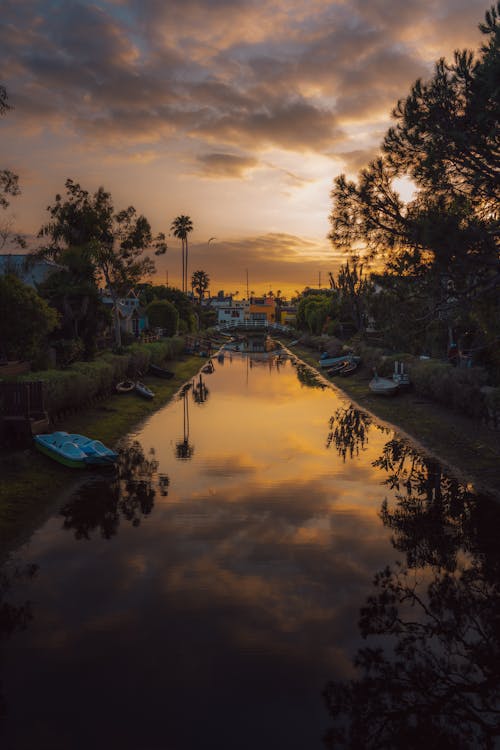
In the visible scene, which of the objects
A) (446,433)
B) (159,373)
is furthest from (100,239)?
(446,433)

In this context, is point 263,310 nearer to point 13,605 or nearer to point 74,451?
point 74,451

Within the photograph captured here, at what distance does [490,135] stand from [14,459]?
1728 cm

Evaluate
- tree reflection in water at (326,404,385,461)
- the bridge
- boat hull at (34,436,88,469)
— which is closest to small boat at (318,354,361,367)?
tree reflection in water at (326,404,385,461)

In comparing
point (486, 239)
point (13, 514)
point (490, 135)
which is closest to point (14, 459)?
point (13, 514)

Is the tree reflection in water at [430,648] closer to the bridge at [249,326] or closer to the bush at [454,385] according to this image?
the bush at [454,385]

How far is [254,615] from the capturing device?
9656mm

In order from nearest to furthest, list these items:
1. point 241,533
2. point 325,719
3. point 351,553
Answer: point 325,719 < point 351,553 < point 241,533

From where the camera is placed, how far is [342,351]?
5975 centimetres

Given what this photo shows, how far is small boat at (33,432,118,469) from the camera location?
60.8 feet

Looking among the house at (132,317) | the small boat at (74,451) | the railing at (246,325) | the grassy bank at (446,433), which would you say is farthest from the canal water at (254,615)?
the railing at (246,325)

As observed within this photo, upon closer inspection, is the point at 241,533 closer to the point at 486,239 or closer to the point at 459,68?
the point at 486,239

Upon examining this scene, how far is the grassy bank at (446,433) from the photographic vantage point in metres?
19.0

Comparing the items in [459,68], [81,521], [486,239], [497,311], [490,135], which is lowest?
[81,521]

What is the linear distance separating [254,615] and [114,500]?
24.5ft
